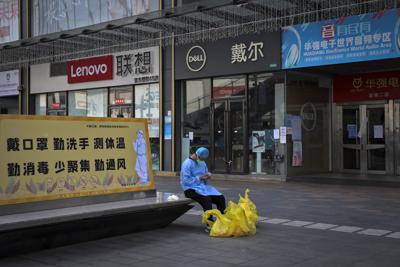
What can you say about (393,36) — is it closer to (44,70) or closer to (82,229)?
(82,229)

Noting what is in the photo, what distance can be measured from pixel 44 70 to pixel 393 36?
1535 centimetres

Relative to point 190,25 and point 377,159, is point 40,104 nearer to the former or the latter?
point 190,25

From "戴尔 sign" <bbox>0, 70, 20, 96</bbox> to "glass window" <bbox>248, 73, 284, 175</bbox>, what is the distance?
42.2 feet

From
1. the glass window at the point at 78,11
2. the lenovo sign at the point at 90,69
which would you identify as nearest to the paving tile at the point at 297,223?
the glass window at the point at 78,11


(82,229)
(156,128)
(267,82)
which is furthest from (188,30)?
(82,229)

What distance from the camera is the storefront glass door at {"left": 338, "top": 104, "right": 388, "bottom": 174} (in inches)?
656

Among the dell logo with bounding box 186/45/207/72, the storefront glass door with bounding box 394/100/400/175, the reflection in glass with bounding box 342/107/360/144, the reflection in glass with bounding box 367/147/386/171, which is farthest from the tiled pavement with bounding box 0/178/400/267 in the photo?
the dell logo with bounding box 186/45/207/72

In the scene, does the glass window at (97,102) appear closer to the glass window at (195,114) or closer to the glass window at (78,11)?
the glass window at (78,11)

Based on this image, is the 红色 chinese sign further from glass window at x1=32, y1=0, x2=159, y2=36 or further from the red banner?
the red banner

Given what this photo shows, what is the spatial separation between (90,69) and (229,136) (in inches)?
279

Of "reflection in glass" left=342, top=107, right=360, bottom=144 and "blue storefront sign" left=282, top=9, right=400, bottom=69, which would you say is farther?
"reflection in glass" left=342, top=107, right=360, bottom=144

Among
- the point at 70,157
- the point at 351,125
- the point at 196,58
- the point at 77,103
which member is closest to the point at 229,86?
the point at 196,58

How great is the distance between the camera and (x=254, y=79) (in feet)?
55.2

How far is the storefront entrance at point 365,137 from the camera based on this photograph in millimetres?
16516
